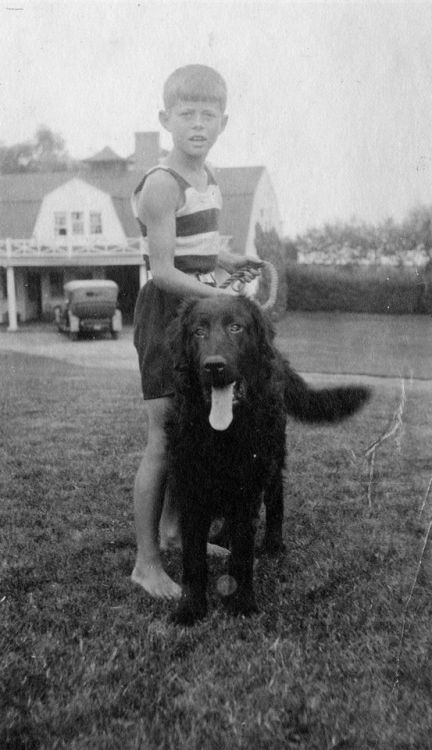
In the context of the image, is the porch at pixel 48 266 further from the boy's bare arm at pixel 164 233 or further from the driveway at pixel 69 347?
the boy's bare arm at pixel 164 233

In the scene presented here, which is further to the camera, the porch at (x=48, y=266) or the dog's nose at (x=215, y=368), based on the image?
the porch at (x=48, y=266)

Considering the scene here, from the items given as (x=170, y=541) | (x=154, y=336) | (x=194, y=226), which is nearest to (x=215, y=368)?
(x=154, y=336)

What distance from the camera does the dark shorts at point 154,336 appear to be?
2.70 m

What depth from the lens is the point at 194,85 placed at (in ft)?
8.32

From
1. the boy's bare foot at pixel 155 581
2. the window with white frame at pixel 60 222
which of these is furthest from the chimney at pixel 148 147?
the boy's bare foot at pixel 155 581

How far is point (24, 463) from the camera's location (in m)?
4.57

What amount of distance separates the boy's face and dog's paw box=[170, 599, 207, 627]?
1.75 m

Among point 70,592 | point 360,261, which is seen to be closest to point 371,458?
point 70,592

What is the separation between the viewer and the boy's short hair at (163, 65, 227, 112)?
8.33 feet

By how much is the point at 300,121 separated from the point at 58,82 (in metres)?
1.31

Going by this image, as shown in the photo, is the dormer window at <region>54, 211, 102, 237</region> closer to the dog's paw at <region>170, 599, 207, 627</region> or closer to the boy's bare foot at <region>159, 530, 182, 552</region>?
the boy's bare foot at <region>159, 530, 182, 552</region>

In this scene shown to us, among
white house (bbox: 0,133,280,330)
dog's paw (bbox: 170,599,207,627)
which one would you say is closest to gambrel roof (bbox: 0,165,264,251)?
white house (bbox: 0,133,280,330)

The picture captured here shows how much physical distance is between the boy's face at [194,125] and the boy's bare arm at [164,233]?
0.17m

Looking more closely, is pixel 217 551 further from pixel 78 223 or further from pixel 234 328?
pixel 78 223
